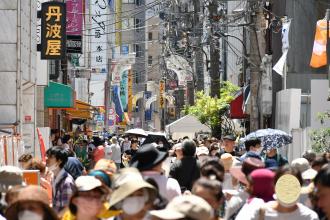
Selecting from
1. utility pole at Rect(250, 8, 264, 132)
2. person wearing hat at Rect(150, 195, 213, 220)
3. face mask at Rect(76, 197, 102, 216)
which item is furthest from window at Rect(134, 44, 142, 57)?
person wearing hat at Rect(150, 195, 213, 220)

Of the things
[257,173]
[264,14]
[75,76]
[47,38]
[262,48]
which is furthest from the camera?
[75,76]

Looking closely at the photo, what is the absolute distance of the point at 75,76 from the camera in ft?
213

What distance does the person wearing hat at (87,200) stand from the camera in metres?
6.96

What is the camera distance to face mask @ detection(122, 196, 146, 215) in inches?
249

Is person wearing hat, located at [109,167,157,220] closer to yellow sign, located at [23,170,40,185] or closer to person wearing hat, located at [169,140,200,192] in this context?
yellow sign, located at [23,170,40,185]

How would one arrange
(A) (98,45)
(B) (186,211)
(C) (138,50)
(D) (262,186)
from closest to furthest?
1. (B) (186,211)
2. (D) (262,186)
3. (A) (98,45)
4. (C) (138,50)

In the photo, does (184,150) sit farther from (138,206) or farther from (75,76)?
(75,76)

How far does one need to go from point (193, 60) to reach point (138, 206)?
62.2 m

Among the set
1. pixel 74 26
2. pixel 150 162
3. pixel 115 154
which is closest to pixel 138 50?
pixel 74 26

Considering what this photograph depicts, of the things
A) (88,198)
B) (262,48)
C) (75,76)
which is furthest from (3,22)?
(75,76)

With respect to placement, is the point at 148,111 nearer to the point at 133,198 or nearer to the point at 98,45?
the point at 98,45

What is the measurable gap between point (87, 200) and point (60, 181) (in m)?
4.51

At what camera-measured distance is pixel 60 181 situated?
11500 millimetres

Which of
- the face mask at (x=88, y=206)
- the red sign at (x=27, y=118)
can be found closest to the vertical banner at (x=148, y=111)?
the red sign at (x=27, y=118)
